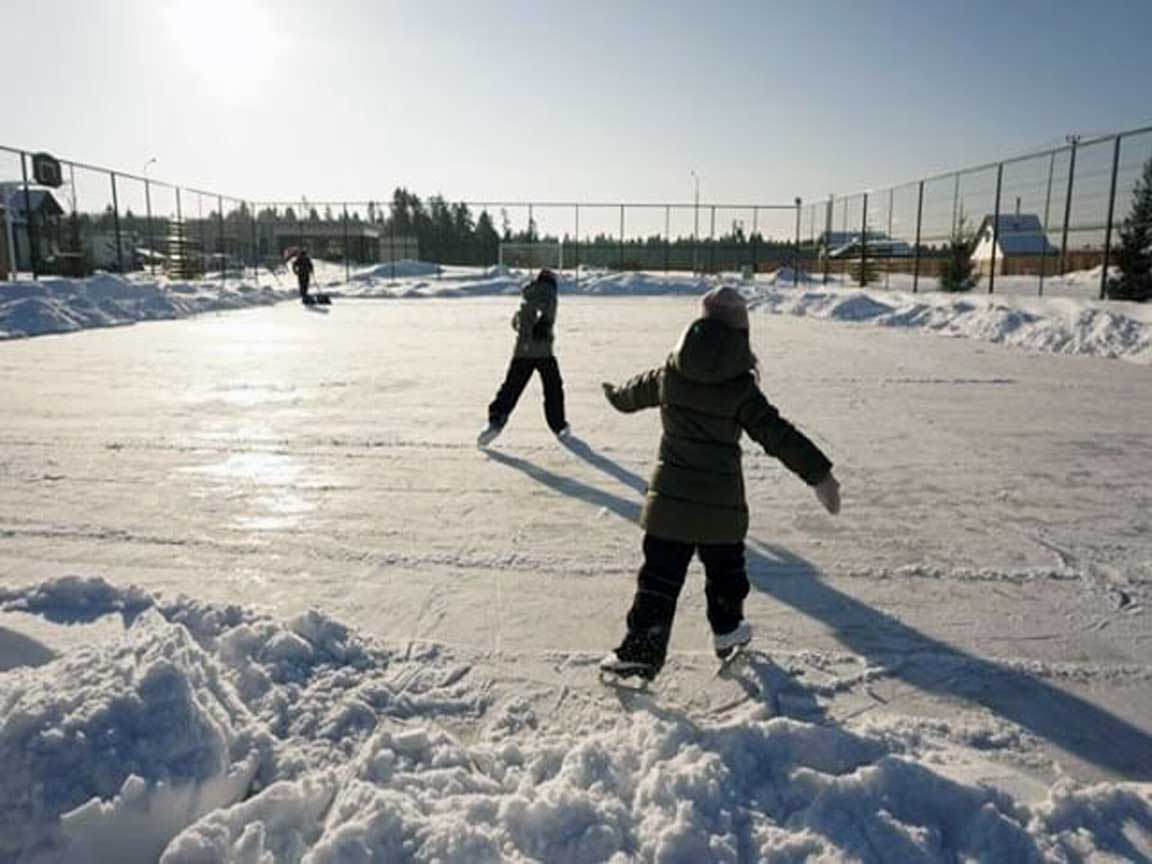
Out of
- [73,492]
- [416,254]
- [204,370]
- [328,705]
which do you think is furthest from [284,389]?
[416,254]

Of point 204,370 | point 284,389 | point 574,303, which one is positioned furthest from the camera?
point 574,303

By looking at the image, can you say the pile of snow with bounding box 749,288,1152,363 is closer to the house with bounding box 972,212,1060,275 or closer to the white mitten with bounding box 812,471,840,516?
the house with bounding box 972,212,1060,275

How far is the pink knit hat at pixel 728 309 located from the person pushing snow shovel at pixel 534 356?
152 inches

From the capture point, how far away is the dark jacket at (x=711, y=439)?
8.72 feet

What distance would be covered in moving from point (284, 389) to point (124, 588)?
6.03 m

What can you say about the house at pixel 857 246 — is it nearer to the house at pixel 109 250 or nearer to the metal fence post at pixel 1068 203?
the metal fence post at pixel 1068 203

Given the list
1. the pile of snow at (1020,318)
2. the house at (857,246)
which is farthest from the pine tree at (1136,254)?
the house at (857,246)

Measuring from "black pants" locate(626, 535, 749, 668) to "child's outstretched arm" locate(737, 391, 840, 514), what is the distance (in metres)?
0.36

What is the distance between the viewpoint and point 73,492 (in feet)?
16.6

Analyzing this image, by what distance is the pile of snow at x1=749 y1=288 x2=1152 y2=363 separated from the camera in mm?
12688

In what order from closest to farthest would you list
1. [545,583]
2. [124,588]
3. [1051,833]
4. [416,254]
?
[1051,833]
[124,588]
[545,583]
[416,254]

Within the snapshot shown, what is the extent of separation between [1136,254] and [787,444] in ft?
68.3

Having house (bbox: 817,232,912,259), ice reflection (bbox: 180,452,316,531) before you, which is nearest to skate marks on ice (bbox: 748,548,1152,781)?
ice reflection (bbox: 180,452,316,531)

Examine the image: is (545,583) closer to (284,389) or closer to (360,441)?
→ (360,441)
